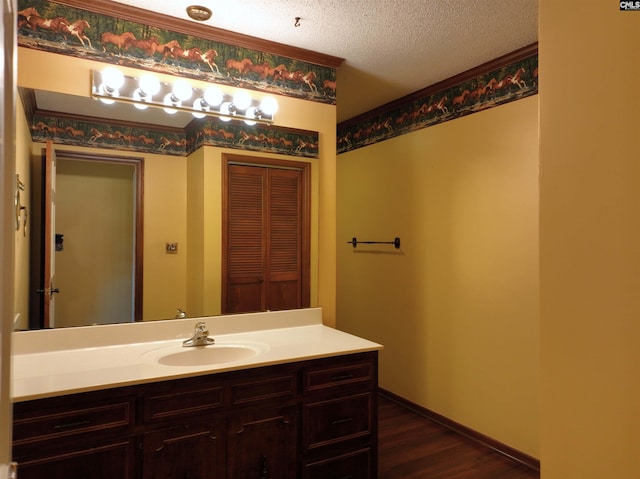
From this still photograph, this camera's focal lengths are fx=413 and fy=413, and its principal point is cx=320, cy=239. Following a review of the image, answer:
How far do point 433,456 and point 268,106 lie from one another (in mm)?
2377

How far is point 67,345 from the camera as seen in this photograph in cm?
192

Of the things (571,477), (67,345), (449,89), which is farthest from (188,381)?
(449,89)

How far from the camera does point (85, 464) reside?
1.47 m

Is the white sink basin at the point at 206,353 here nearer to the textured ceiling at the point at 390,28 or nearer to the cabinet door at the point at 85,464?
the cabinet door at the point at 85,464

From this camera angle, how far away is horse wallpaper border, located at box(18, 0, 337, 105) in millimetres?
1902

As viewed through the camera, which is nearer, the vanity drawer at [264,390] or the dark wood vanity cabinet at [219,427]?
the dark wood vanity cabinet at [219,427]

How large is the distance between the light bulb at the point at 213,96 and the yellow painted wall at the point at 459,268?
5.36ft

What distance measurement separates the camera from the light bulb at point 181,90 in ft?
7.11

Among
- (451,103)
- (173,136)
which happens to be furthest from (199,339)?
(451,103)

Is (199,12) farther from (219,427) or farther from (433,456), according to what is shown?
(433,456)

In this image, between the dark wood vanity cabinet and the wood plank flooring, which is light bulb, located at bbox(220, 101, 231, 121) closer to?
the dark wood vanity cabinet

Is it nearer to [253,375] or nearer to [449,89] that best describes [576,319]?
[253,375]

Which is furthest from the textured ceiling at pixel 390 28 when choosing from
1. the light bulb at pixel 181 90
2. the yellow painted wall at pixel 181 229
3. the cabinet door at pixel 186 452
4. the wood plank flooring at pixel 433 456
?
the wood plank flooring at pixel 433 456

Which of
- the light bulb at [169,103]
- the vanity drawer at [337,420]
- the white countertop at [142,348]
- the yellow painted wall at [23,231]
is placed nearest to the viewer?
the white countertop at [142,348]
